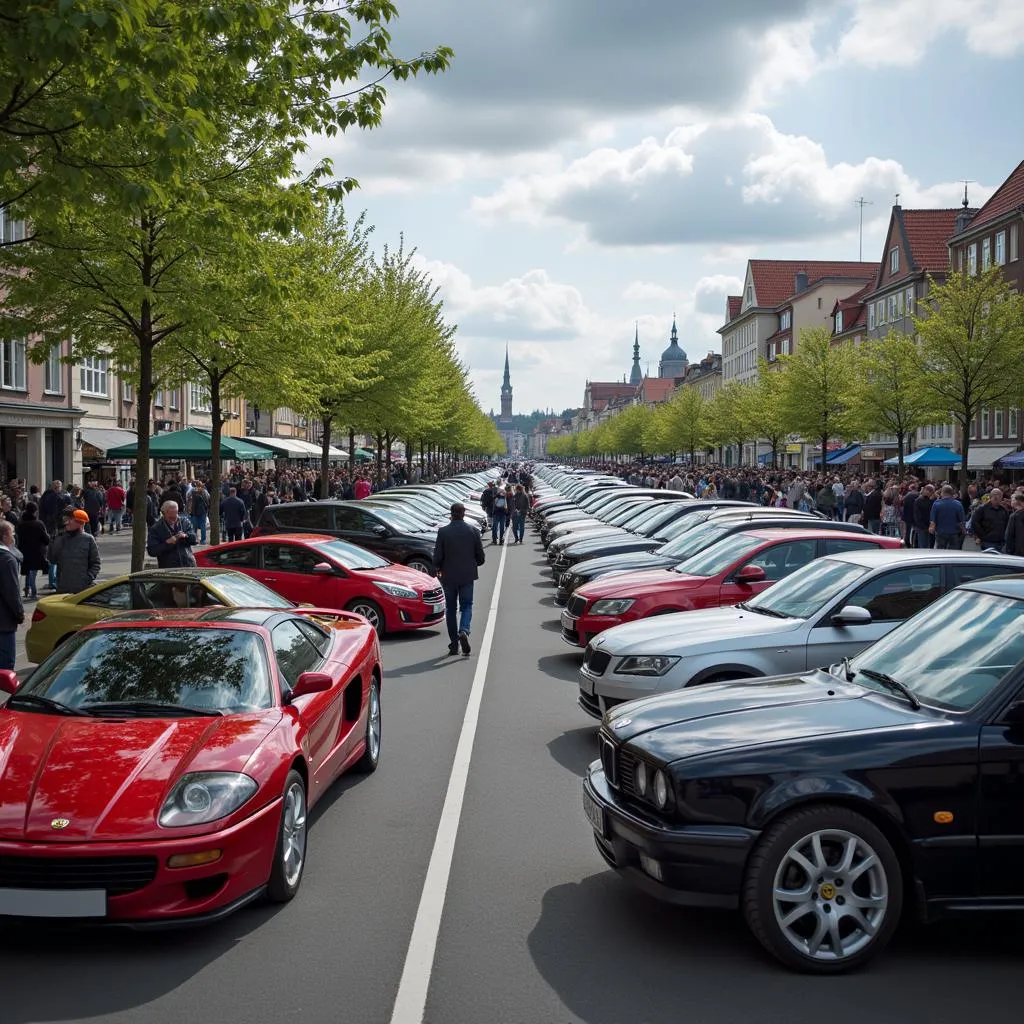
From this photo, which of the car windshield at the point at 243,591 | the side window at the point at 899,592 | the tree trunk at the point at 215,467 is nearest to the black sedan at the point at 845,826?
the side window at the point at 899,592

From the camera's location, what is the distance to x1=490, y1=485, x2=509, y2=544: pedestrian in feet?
118

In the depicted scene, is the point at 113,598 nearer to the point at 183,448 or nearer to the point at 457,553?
the point at 457,553

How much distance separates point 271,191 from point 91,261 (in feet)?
15.6

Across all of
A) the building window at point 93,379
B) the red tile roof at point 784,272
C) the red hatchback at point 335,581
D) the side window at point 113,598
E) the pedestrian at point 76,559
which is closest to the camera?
the side window at point 113,598

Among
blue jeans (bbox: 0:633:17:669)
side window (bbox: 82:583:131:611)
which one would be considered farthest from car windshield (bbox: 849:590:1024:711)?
blue jeans (bbox: 0:633:17:669)

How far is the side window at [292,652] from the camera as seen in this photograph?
6.93 meters

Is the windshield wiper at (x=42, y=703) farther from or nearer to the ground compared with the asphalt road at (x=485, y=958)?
farther from the ground

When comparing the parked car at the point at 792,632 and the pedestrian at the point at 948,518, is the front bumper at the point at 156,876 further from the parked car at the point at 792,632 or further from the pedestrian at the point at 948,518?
the pedestrian at the point at 948,518

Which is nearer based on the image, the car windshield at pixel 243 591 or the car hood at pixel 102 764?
the car hood at pixel 102 764

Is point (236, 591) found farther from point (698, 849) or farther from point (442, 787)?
point (698, 849)

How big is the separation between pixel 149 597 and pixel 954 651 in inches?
257

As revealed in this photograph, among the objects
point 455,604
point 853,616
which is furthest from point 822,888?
point 455,604

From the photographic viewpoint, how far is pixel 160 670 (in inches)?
249

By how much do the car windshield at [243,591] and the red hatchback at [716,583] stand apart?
331cm
